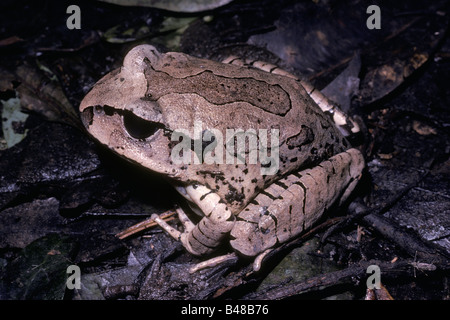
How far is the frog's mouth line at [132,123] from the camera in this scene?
2660 mm

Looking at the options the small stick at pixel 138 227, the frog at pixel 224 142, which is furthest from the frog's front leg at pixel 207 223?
the small stick at pixel 138 227

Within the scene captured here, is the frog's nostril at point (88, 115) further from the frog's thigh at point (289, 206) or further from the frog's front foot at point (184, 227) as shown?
the frog's thigh at point (289, 206)

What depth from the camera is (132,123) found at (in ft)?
8.81

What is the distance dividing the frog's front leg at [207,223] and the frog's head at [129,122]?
0.94 feet

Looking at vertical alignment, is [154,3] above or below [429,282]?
above

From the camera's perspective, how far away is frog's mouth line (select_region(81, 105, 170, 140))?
2.66 meters

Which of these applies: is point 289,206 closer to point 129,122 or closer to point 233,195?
point 233,195

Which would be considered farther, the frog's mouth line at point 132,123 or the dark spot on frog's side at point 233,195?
the dark spot on frog's side at point 233,195

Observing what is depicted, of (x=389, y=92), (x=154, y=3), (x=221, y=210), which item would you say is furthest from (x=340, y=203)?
(x=154, y=3)

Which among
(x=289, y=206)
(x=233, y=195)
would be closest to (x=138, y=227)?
(x=233, y=195)

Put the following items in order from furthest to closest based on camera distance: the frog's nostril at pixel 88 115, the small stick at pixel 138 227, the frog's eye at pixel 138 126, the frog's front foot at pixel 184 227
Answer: the small stick at pixel 138 227, the frog's front foot at pixel 184 227, the frog's nostril at pixel 88 115, the frog's eye at pixel 138 126
